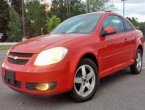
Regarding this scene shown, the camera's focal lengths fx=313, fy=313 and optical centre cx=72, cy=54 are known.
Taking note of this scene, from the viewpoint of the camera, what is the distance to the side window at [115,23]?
6477 millimetres

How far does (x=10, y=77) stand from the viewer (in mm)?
5250

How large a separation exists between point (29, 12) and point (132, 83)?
60886 mm

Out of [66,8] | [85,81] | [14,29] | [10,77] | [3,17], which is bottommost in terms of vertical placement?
[14,29]

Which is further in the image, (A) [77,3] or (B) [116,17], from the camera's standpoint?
(A) [77,3]

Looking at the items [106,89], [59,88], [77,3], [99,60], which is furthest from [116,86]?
[77,3]

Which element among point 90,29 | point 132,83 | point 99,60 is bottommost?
point 132,83

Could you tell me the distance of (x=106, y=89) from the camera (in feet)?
20.5

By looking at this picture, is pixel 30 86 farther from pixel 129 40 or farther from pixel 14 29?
pixel 14 29

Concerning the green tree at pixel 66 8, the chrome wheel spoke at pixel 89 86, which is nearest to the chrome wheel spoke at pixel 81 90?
the chrome wheel spoke at pixel 89 86

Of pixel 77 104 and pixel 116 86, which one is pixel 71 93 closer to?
pixel 77 104

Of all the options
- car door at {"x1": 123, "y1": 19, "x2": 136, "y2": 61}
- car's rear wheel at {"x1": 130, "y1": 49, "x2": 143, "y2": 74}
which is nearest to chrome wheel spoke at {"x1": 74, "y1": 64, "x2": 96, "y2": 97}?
car door at {"x1": 123, "y1": 19, "x2": 136, "y2": 61}

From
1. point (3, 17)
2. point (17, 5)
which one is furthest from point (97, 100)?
point (17, 5)

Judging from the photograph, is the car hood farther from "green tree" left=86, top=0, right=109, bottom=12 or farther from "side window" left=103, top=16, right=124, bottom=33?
"green tree" left=86, top=0, right=109, bottom=12

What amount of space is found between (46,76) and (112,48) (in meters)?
1.92
